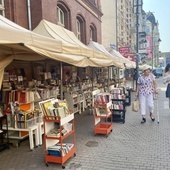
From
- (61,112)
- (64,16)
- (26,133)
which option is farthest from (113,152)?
(64,16)

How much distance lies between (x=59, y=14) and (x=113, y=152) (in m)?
9.27

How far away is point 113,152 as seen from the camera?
510 cm

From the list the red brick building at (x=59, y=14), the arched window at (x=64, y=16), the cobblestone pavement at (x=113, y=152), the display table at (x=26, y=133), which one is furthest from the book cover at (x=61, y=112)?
the arched window at (x=64, y=16)

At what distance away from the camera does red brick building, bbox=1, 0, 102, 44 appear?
323 inches

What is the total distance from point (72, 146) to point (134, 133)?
2.51 m

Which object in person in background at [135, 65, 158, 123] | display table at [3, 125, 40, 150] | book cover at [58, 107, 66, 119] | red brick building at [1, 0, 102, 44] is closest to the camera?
book cover at [58, 107, 66, 119]

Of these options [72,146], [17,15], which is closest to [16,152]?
[72,146]

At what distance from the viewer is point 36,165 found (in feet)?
14.9

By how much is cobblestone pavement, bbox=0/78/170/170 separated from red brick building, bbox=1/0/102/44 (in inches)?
197

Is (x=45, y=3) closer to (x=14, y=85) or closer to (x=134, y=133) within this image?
(x=14, y=85)

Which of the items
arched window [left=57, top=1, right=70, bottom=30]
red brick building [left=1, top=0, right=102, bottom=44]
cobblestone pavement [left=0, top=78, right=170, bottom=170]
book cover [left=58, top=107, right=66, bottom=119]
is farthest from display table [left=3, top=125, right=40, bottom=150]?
arched window [left=57, top=1, right=70, bottom=30]

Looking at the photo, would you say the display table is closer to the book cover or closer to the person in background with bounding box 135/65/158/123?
the book cover

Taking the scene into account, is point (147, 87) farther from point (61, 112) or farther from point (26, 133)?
point (26, 133)

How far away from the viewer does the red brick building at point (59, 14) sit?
26.9 ft
